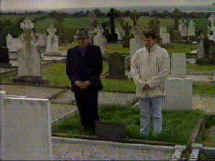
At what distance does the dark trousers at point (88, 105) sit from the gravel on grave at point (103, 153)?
2.54 feet

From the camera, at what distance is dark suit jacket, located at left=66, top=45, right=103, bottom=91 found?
764 centimetres

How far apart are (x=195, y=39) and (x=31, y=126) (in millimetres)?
23533

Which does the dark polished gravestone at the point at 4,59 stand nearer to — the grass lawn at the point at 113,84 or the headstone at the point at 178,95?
the grass lawn at the point at 113,84

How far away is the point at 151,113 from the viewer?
7551mm

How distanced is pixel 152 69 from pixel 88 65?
3.68 feet

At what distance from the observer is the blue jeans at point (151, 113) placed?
736 centimetres

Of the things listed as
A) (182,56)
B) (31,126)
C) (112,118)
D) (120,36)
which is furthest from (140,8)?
(31,126)

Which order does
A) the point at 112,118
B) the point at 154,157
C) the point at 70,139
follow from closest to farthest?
the point at 154,157 → the point at 70,139 → the point at 112,118

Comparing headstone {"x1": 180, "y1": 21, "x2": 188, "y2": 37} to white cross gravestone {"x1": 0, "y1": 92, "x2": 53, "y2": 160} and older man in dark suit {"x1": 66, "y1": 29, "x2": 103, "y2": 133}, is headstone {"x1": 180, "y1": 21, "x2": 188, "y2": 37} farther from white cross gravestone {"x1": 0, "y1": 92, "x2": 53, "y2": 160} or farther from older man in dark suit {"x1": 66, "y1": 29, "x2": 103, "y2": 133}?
white cross gravestone {"x1": 0, "y1": 92, "x2": 53, "y2": 160}

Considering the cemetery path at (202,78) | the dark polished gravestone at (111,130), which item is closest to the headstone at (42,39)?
the cemetery path at (202,78)

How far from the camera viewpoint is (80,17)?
96.6 ft

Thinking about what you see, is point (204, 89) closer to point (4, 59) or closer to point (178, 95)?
point (178, 95)

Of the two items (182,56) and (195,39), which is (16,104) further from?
(195,39)

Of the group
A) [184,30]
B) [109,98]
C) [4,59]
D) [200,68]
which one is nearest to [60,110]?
[109,98]
